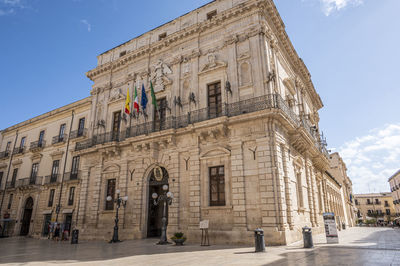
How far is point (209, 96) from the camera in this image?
14.5 m

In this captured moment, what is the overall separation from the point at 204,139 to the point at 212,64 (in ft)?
14.3

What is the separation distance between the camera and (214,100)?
46.9 ft

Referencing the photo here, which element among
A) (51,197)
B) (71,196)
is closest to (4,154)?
(51,197)

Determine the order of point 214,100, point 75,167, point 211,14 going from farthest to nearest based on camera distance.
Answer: point 75,167, point 211,14, point 214,100

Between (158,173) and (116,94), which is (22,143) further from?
(158,173)

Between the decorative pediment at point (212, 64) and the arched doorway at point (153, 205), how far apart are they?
240 inches

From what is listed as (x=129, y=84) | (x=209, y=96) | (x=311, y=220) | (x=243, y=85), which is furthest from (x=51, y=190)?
(x=311, y=220)

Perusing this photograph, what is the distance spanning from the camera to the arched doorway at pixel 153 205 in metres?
14.6

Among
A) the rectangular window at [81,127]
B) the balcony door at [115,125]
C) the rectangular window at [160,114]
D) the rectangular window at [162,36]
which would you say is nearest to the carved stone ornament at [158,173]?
the rectangular window at [160,114]

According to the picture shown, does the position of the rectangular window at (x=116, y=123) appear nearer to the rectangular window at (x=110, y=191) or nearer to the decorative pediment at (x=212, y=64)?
the rectangular window at (x=110, y=191)

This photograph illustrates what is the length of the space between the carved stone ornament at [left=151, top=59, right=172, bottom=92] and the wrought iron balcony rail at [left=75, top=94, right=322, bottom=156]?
2.27 metres

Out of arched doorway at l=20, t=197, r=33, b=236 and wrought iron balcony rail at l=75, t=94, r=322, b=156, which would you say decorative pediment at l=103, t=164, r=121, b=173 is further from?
arched doorway at l=20, t=197, r=33, b=236

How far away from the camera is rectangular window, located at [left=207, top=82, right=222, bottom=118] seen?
13.9 metres

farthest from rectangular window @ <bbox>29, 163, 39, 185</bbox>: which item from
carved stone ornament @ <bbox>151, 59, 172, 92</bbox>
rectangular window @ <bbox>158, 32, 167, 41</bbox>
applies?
rectangular window @ <bbox>158, 32, 167, 41</bbox>
